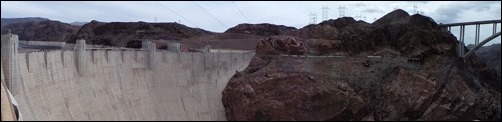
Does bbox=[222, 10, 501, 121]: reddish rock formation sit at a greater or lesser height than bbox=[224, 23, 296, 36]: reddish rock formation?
lesser

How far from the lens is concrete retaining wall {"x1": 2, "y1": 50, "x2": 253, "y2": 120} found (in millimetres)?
27906

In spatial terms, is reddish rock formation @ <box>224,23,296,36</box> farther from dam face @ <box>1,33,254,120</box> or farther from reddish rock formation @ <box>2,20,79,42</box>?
dam face @ <box>1,33,254,120</box>

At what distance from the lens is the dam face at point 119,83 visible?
27.5 metres

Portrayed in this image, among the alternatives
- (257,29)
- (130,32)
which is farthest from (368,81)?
(130,32)

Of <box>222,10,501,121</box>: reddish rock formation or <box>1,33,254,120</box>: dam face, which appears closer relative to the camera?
<box>1,33,254,120</box>: dam face

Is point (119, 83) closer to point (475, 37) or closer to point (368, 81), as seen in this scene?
point (368, 81)

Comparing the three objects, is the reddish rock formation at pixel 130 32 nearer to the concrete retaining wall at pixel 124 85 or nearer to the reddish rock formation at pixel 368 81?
the reddish rock formation at pixel 368 81

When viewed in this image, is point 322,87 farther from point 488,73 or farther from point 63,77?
point 488,73

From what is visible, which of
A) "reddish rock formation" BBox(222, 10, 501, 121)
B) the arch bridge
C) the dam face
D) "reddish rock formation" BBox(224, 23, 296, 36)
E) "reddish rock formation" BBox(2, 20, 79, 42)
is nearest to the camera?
the dam face

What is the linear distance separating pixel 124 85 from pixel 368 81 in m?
18.4

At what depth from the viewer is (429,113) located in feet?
124

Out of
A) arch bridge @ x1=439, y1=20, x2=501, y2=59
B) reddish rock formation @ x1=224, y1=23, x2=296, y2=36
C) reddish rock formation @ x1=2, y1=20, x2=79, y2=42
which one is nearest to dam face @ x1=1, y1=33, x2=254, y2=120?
arch bridge @ x1=439, y1=20, x2=501, y2=59

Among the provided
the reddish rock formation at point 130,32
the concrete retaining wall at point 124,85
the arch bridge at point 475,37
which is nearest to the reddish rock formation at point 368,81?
the arch bridge at point 475,37

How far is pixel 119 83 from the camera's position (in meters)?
33.7
